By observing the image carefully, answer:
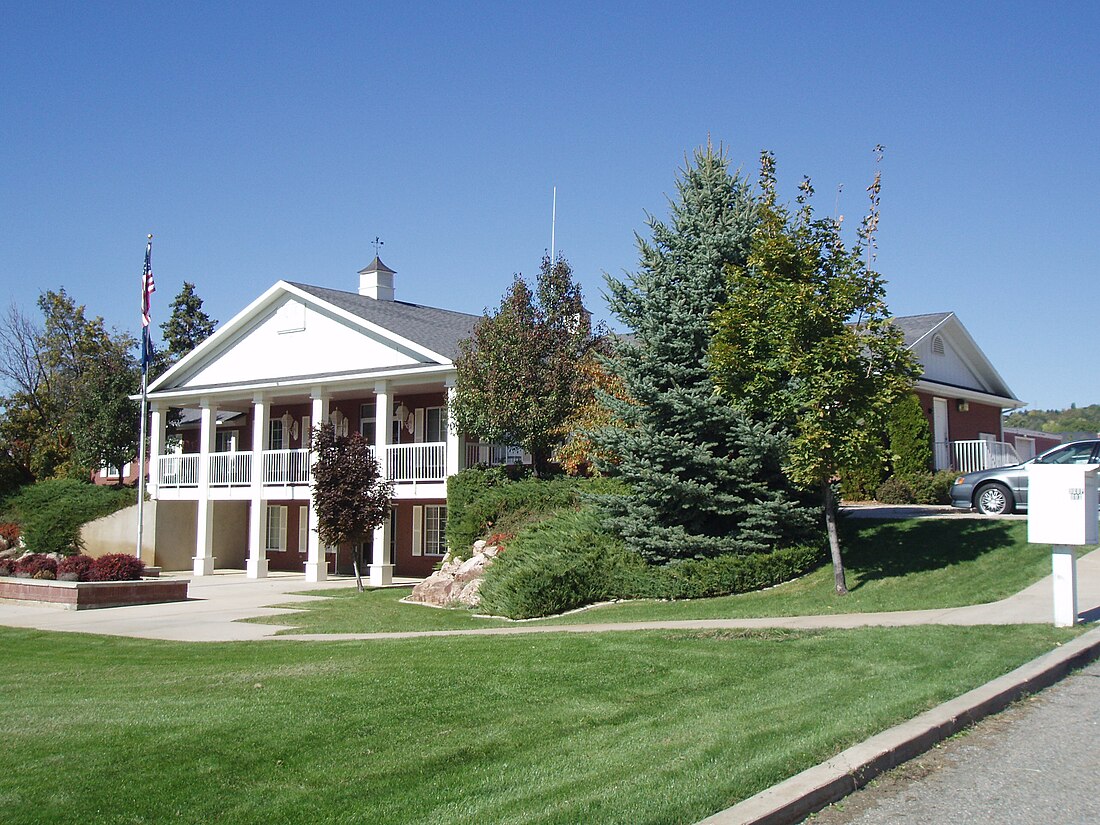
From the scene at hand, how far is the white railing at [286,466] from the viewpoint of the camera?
28.7 metres

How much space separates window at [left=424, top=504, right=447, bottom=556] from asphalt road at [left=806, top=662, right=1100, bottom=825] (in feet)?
73.7

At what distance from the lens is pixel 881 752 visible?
6.29 m

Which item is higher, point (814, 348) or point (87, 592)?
point (814, 348)

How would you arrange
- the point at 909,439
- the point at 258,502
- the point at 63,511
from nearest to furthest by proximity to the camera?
1. the point at 909,439
2. the point at 258,502
3. the point at 63,511

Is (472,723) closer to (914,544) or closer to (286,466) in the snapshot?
(914,544)

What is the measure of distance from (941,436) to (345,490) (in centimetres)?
1721

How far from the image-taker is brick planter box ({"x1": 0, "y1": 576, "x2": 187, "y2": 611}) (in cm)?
1883

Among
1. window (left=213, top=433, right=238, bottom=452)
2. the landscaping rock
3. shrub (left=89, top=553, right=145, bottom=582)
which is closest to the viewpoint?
the landscaping rock

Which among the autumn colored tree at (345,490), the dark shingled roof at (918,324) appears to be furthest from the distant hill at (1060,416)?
the autumn colored tree at (345,490)

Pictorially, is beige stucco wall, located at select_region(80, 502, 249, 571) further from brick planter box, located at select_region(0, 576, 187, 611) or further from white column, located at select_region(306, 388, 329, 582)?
brick planter box, located at select_region(0, 576, 187, 611)

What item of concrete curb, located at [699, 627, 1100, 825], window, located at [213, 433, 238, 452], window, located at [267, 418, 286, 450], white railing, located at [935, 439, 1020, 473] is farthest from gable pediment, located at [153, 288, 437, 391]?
concrete curb, located at [699, 627, 1100, 825]

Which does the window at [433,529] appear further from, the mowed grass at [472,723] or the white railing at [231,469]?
the mowed grass at [472,723]

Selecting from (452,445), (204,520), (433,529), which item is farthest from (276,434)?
(452,445)

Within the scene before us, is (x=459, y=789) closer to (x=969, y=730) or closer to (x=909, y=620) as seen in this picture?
(x=969, y=730)
